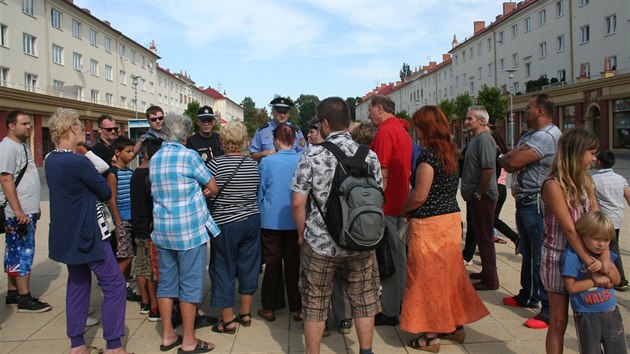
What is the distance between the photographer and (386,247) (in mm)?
3912

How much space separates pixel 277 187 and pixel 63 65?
37.8m

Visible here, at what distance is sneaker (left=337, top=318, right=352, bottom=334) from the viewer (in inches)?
170

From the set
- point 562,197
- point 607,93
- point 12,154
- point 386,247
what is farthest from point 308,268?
point 607,93

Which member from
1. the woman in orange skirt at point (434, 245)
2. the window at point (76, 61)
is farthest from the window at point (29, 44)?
the woman in orange skirt at point (434, 245)

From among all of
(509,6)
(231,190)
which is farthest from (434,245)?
(509,6)

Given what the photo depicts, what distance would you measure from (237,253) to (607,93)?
33220 millimetres

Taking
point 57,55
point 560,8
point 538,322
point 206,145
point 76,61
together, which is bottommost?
point 538,322

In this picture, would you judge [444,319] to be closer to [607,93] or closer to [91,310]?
[91,310]

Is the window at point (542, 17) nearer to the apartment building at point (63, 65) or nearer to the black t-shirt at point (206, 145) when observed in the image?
the apartment building at point (63, 65)

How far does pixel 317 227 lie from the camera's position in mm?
3359

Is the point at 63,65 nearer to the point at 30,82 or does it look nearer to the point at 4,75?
the point at 30,82

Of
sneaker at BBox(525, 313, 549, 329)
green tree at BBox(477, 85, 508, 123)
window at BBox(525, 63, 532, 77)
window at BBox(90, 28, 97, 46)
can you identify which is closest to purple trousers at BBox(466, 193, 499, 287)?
A: sneaker at BBox(525, 313, 549, 329)

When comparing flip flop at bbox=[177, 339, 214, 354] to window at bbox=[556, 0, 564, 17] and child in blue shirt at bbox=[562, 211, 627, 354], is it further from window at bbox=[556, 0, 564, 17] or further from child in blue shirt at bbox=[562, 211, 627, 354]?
window at bbox=[556, 0, 564, 17]

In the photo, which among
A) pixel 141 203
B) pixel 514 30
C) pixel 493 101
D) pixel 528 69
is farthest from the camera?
pixel 514 30
